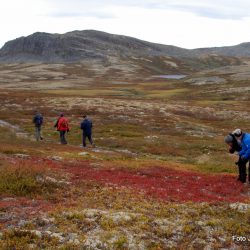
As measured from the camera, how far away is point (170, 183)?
80.2 ft

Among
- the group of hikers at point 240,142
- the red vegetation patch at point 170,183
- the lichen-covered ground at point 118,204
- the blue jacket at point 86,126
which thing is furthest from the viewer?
the blue jacket at point 86,126

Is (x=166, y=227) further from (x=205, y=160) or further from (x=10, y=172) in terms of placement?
(x=205, y=160)

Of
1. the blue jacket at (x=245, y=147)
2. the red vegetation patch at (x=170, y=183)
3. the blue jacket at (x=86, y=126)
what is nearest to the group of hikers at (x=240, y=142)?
the blue jacket at (x=245, y=147)

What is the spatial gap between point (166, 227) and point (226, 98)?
10863 centimetres

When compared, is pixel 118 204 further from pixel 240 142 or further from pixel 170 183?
pixel 240 142

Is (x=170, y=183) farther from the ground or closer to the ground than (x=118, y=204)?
closer to the ground

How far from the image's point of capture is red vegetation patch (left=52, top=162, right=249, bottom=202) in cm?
2094

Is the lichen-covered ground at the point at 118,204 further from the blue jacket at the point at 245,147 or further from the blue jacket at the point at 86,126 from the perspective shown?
the blue jacket at the point at 86,126

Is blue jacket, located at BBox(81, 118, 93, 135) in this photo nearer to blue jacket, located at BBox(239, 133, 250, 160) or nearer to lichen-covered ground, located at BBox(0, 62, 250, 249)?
lichen-covered ground, located at BBox(0, 62, 250, 249)

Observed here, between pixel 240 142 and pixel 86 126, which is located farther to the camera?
pixel 86 126

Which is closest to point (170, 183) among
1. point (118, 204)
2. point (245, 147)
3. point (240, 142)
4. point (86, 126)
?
point (240, 142)

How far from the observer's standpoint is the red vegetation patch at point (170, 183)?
2094 centimetres

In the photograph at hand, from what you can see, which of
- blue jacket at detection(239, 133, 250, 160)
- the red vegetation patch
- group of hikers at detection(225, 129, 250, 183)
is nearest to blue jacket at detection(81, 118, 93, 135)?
the red vegetation patch

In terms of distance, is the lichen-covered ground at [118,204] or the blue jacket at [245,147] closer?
the lichen-covered ground at [118,204]
